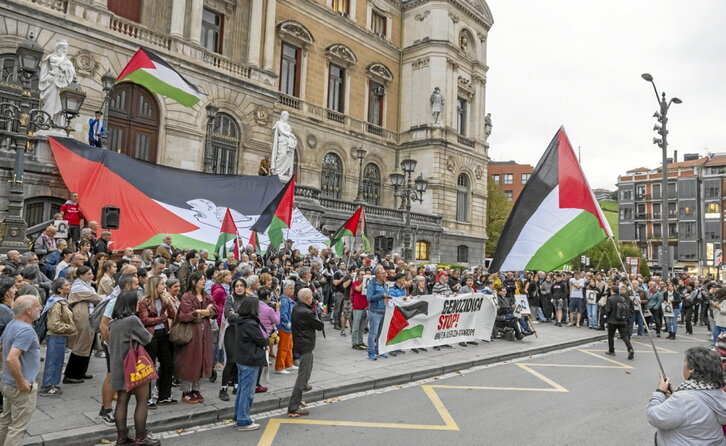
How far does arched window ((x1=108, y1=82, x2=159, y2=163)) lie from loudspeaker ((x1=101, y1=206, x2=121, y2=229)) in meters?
11.1

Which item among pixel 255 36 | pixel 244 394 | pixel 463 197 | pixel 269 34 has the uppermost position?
pixel 269 34

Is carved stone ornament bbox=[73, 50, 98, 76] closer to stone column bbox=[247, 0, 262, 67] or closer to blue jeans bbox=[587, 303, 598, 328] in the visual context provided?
stone column bbox=[247, 0, 262, 67]

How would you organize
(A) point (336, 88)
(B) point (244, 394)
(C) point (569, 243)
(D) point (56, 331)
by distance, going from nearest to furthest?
1. (B) point (244, 394)
2. (D) point (56, 331)
3. (C) point (569, 243)
4. (A) point (336, 88)

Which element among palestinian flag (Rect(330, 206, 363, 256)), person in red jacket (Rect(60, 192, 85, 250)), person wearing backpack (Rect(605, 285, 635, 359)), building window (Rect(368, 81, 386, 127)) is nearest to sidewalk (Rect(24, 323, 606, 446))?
person wearing backpack (Rect(605, 285, 635, 359))

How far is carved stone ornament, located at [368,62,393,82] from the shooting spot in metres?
35.4

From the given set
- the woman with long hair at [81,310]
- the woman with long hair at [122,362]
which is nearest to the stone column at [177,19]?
the woman with long hair at [81,310]

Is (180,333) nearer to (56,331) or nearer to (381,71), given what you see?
(56,331)

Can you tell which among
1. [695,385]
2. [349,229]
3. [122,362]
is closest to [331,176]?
[349,229]

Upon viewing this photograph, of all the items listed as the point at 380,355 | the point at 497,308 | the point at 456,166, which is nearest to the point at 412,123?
the point at 456,166

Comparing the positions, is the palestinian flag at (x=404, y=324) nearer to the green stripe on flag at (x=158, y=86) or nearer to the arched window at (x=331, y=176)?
the green stripe on flag at (x=158, y=86)

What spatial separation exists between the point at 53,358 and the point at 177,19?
66.8 feet

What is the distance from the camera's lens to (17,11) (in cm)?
1764

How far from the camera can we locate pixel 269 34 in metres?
27.2

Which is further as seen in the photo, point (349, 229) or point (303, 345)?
point (349, 229)
